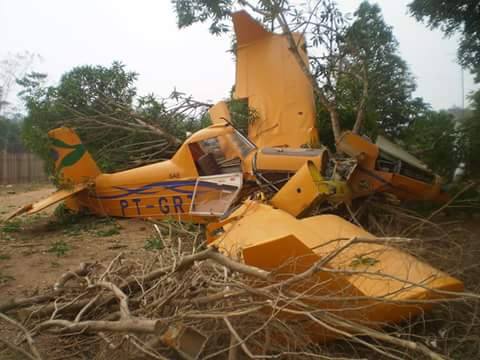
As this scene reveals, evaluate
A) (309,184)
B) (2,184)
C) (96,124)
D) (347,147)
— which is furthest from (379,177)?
(2,184)

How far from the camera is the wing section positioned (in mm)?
7082

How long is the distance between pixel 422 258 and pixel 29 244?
541 centimetres

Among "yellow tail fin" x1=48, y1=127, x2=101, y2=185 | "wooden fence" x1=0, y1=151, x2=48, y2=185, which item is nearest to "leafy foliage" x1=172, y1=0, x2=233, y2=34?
"yellow tail fin" x1=48, y1=127, x2=101, y2=185

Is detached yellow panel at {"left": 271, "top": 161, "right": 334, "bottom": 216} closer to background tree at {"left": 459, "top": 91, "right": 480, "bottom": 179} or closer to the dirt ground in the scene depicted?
the dirt ground

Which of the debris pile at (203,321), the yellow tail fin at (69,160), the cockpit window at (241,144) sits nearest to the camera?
the debris pile at (203,321)

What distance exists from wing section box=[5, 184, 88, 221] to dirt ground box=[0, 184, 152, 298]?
1.15 feet

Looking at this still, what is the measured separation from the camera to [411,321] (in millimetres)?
2605

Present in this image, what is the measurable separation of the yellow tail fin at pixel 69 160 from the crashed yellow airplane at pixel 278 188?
19 millimetres

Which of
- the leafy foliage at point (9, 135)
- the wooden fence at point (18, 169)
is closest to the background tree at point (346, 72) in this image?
the wooden fence at point (18, 169)

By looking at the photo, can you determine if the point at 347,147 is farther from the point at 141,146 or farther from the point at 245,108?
the point at 141,146

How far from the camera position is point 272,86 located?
25.2 ft

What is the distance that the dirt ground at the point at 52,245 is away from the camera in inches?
172

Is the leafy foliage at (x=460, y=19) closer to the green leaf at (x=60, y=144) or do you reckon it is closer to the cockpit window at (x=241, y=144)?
the cockpit window at (x=241, y=144)

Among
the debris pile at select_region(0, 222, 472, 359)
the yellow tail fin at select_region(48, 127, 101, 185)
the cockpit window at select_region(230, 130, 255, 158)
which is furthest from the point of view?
the yellow tail fin at select_region(48, 127, 101, 185)
